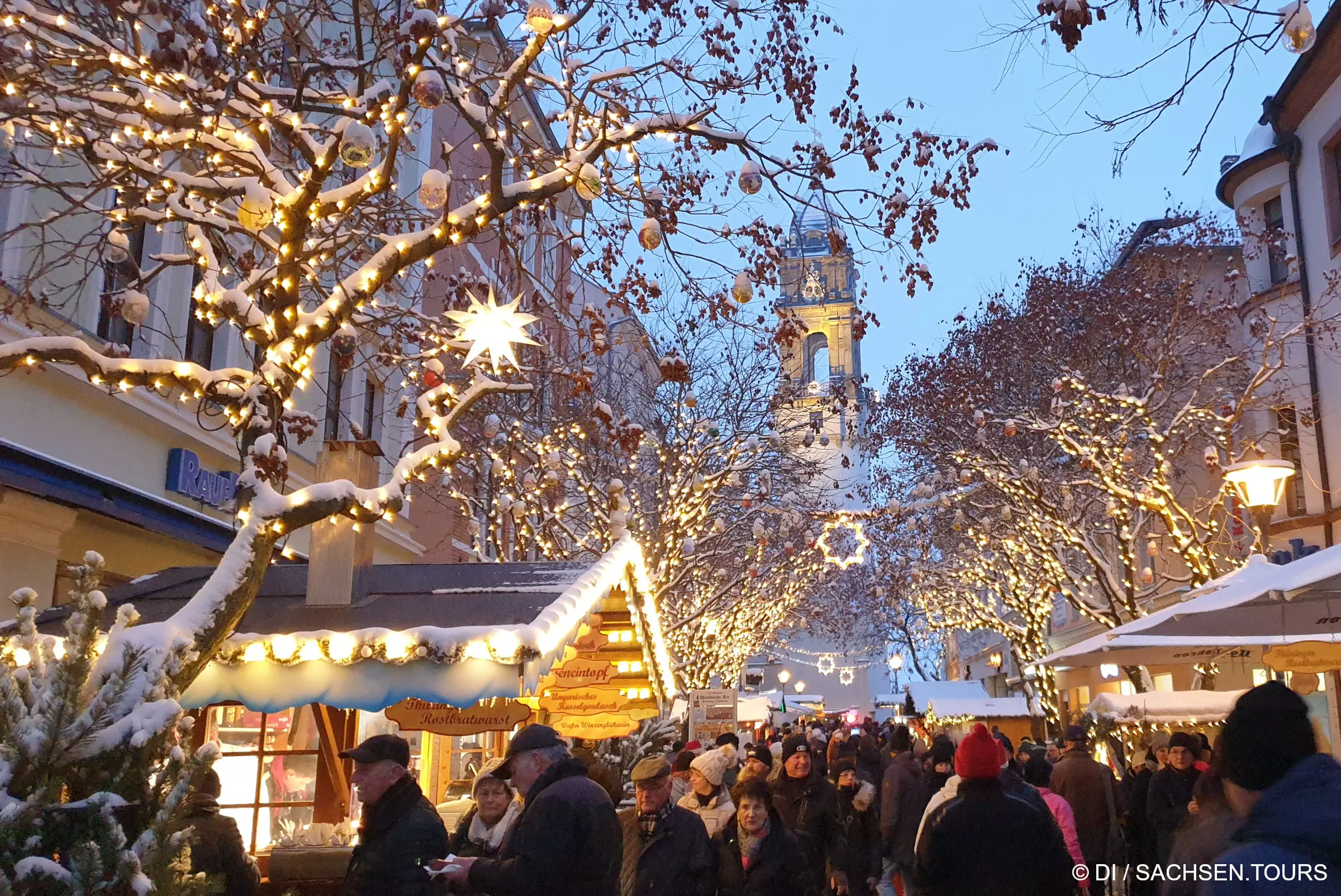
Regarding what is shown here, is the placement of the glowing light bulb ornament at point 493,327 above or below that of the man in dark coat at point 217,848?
above

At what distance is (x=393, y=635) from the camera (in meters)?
7.52

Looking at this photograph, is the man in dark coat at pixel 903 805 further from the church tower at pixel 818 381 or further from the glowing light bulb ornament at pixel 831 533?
the glowing light bulb ornament at pixel 831 533

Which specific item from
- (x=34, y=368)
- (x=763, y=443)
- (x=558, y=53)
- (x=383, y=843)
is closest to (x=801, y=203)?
(x=558, y=53)

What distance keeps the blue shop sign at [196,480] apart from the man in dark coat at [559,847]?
10088 millimetres

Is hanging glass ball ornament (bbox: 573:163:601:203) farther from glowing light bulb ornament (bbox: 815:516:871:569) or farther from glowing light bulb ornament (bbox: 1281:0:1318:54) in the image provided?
glowing light bulb ornament (bbox: 815:516:871:569)

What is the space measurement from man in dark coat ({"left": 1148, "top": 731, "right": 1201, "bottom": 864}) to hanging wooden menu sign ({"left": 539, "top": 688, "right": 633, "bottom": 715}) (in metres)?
4.96

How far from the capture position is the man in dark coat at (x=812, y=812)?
945 cm

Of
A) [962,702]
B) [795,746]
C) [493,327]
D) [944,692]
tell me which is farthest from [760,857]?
[944,692]

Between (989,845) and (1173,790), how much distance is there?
639 cm

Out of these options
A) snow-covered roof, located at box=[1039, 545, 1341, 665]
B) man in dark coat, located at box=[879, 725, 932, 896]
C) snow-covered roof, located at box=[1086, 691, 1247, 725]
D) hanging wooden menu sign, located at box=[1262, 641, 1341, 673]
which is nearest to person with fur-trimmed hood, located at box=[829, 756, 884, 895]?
man in dark coat, located at box=[879, 725, 932, 896]

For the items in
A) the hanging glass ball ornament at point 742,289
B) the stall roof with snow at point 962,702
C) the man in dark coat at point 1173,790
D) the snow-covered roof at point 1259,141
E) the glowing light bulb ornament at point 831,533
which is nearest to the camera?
the hanging glass ball ornament at point 742,289

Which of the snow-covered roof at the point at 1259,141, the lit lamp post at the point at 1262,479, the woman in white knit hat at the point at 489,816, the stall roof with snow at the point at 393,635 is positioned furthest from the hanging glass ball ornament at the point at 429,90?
the snow-covered roof at the point at 1259,141

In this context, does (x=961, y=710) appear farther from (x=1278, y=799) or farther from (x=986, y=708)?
(x=1278, y=799)

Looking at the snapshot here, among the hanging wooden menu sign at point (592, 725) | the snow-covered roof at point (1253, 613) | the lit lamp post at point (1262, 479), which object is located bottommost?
the hanging wooden menu sign at point (592, 725)
